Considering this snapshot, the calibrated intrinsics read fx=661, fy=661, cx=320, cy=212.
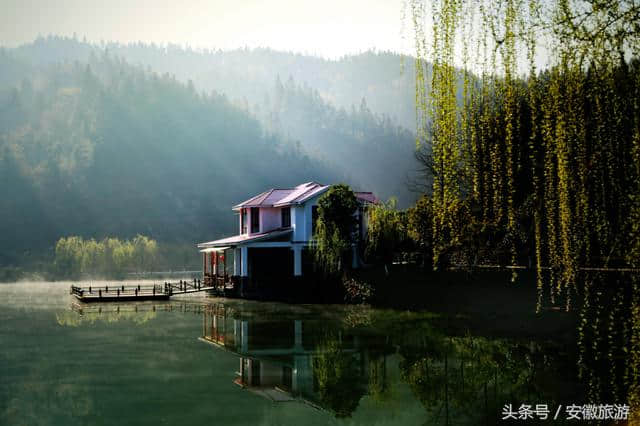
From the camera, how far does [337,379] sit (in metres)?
16.9

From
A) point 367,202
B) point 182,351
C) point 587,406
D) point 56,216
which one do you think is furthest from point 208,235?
point 587,406

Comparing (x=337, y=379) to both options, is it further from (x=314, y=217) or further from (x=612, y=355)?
(x=314, y=217)

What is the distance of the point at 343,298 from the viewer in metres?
42.6

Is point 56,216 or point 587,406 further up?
point 56,216

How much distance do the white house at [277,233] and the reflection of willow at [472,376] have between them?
2556 centimetres

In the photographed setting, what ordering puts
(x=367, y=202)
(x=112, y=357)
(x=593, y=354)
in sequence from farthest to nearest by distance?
(x=367, y=202)
(x=112, y=357)
(x=593, y=354)

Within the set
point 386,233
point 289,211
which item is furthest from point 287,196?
point 386,233

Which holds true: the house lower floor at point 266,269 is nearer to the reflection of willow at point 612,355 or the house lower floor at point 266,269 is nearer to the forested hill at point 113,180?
the reflection of willow at point 612,355

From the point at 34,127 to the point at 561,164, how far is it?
8106 inches

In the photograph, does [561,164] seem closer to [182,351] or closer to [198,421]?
[198,421]

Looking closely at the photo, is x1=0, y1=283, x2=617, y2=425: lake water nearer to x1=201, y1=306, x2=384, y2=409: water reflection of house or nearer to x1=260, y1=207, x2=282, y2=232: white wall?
x1=201, y1=306, x2=384, y2=409: water reflection of house

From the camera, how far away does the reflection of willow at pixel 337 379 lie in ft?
47.8

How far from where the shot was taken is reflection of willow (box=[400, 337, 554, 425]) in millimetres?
13757

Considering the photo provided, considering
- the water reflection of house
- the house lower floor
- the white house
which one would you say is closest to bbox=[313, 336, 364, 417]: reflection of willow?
the water reflection of house
